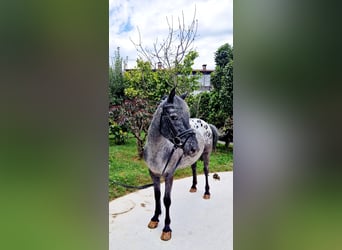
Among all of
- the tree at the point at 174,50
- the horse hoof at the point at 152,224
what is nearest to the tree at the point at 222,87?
the tree at the point at 174,50

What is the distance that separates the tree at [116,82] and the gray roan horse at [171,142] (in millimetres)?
237

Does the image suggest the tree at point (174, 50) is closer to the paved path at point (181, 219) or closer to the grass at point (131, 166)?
the grass at point (131, 166)

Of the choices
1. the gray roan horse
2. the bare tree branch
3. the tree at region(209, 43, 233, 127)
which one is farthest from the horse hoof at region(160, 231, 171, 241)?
the bare tree branch

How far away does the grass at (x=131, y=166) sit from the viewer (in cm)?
133

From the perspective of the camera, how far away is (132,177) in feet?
4.62

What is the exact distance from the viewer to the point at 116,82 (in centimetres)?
130

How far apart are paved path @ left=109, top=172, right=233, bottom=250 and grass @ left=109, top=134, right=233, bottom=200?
0.05 meters

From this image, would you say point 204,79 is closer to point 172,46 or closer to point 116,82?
point 172,46

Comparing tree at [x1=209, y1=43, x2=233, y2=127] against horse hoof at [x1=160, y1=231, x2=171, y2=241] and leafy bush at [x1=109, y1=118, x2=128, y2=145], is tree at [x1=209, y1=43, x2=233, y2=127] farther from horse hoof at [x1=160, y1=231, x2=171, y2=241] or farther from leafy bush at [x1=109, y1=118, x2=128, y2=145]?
horse hoof at [x1=160, y1=231, x2=171, y2=241]

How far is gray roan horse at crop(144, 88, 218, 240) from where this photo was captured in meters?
1.30
